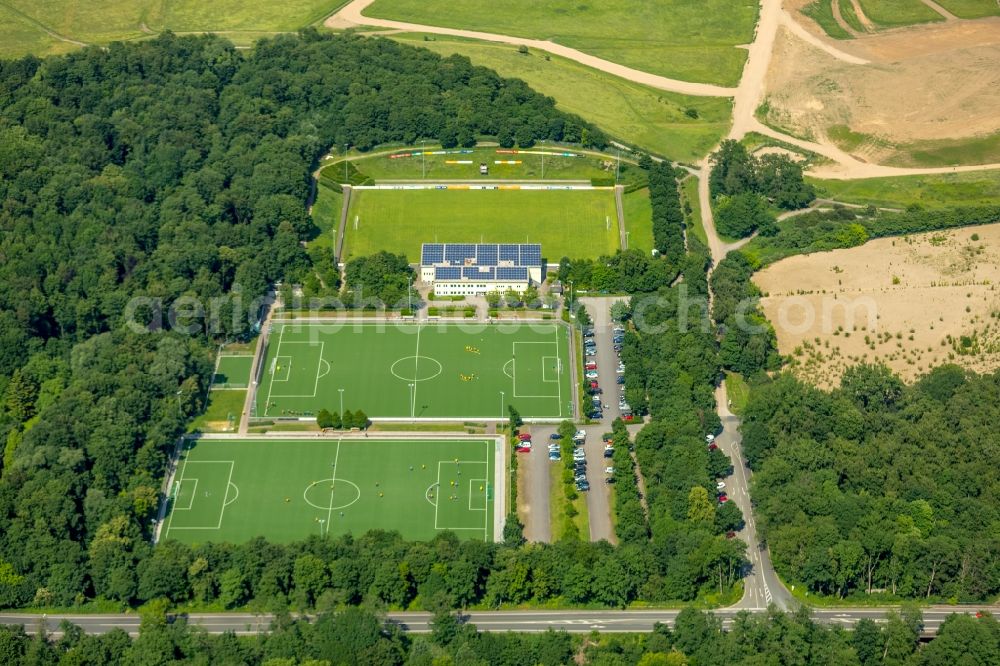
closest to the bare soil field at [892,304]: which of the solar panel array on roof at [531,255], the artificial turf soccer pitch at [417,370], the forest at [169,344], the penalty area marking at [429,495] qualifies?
the forest at [169,344]

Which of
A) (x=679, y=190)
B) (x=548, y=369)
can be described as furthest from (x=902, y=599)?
(x=679, y=190)

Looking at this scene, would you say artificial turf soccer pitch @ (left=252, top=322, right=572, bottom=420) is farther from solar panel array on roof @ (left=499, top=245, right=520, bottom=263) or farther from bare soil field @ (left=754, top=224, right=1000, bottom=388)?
bare soil field @ (left=754, top=224, right=1000, bottom=388)

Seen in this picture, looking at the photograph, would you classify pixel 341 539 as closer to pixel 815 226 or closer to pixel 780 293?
pixel 780 293

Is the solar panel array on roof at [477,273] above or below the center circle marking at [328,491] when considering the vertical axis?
above

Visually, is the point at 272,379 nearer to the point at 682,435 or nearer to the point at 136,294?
the point at 136,294

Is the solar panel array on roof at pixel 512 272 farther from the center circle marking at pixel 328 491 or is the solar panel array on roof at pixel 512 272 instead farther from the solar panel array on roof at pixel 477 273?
the center circle marking at pixel 328 491

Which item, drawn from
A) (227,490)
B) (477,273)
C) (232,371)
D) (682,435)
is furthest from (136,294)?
(682,435)
